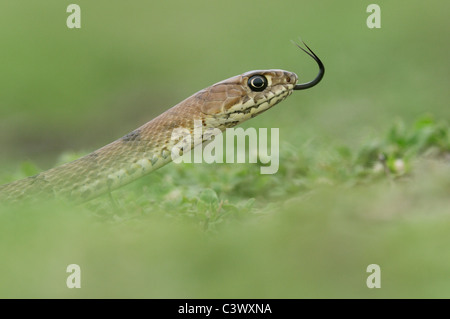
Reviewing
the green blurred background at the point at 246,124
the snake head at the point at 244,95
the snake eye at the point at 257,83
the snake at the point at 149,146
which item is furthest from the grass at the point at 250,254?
the snake eye at the point at 257,83

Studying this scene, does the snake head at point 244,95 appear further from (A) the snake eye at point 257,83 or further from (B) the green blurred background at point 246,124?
(B) the green blurred background at point 246,124

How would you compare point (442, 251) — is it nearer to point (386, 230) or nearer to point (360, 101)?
point (386, 230)

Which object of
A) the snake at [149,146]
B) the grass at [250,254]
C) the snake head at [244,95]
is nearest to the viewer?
the grass at [250,254]

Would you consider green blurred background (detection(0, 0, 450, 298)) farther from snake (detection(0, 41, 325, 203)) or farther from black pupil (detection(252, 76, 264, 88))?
black pupil (detection(252, 76, 264, 88))

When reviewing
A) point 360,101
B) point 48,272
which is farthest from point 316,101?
point 48,272

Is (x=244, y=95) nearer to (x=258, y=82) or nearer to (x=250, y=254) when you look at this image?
(x=258, y=82)

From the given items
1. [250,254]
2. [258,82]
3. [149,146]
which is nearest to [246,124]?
[258,82]
